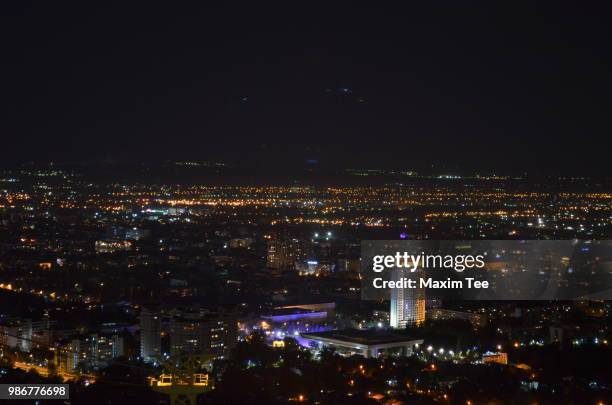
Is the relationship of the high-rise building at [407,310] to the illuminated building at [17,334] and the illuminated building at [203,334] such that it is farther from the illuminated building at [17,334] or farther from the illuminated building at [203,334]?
the illuminated building at [17,334]

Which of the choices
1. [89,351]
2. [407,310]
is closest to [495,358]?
[407,310]

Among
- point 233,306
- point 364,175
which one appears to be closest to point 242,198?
point 364,175

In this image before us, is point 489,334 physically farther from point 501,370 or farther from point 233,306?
point 233,306

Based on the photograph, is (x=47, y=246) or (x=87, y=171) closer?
(x=87, y=171)

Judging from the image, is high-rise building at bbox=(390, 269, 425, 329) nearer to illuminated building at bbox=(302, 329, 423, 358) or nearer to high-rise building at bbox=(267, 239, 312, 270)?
illuminated building at bbox=(302, 329, 423, 358)

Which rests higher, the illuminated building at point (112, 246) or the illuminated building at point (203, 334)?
the illuminated building at point (112, 246)

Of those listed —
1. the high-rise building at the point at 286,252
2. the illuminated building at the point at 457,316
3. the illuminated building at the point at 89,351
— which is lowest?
the illuminated building at the point at 89,351

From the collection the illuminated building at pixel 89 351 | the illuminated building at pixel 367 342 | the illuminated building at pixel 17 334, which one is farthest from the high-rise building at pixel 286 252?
the illuminated building at pixel 89 351

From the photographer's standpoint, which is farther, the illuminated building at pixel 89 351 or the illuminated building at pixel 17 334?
the illuminated building at pixel 17 334
